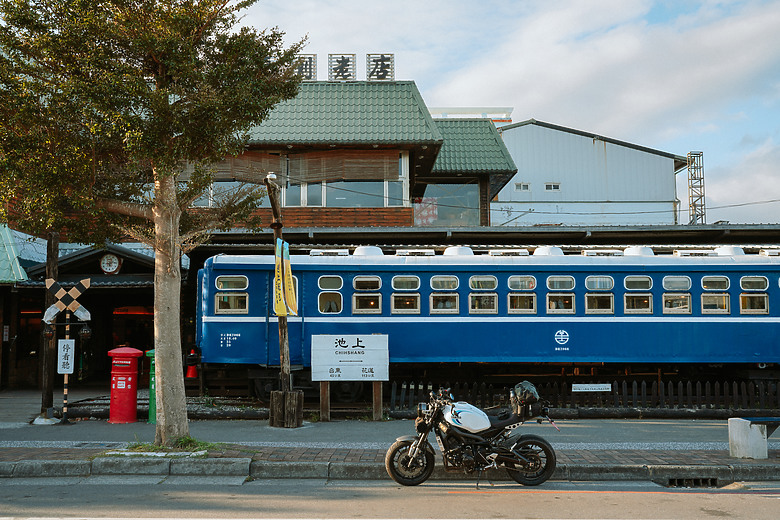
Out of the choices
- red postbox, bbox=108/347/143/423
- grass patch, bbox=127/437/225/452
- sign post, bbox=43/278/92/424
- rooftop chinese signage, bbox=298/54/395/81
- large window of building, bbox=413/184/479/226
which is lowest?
grass patch, bbox=127/437/225/452

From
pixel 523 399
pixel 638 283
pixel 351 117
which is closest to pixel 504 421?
pixel 523 399

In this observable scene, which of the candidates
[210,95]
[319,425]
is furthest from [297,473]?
[210,95]

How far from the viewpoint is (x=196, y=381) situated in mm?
18281

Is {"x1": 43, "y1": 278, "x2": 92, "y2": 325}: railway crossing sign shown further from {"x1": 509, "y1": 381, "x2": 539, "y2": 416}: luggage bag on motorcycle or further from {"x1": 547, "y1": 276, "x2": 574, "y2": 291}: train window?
{"x1": 547, "y1": 276, "x2": 574, "y2": 291}: train window

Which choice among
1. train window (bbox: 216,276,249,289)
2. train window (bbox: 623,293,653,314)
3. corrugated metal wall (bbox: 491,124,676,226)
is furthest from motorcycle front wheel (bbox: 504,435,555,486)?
corrugated metal wall (bbox: 491,124,676,226)

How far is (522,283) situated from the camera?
15.5 metres

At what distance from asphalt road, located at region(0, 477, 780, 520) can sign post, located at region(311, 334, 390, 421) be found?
4.96 m

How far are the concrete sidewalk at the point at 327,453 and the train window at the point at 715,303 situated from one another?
11.5 feet

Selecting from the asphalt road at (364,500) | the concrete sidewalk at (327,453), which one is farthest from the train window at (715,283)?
the asphalt road at (364,500)

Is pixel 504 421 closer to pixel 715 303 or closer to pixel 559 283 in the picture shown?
pixel 559 283

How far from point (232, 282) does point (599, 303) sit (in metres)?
8.38

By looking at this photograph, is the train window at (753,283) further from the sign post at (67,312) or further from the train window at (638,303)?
the sign post at (67,312)

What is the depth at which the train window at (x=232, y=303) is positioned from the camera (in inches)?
602

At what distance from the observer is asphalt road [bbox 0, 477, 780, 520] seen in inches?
274
